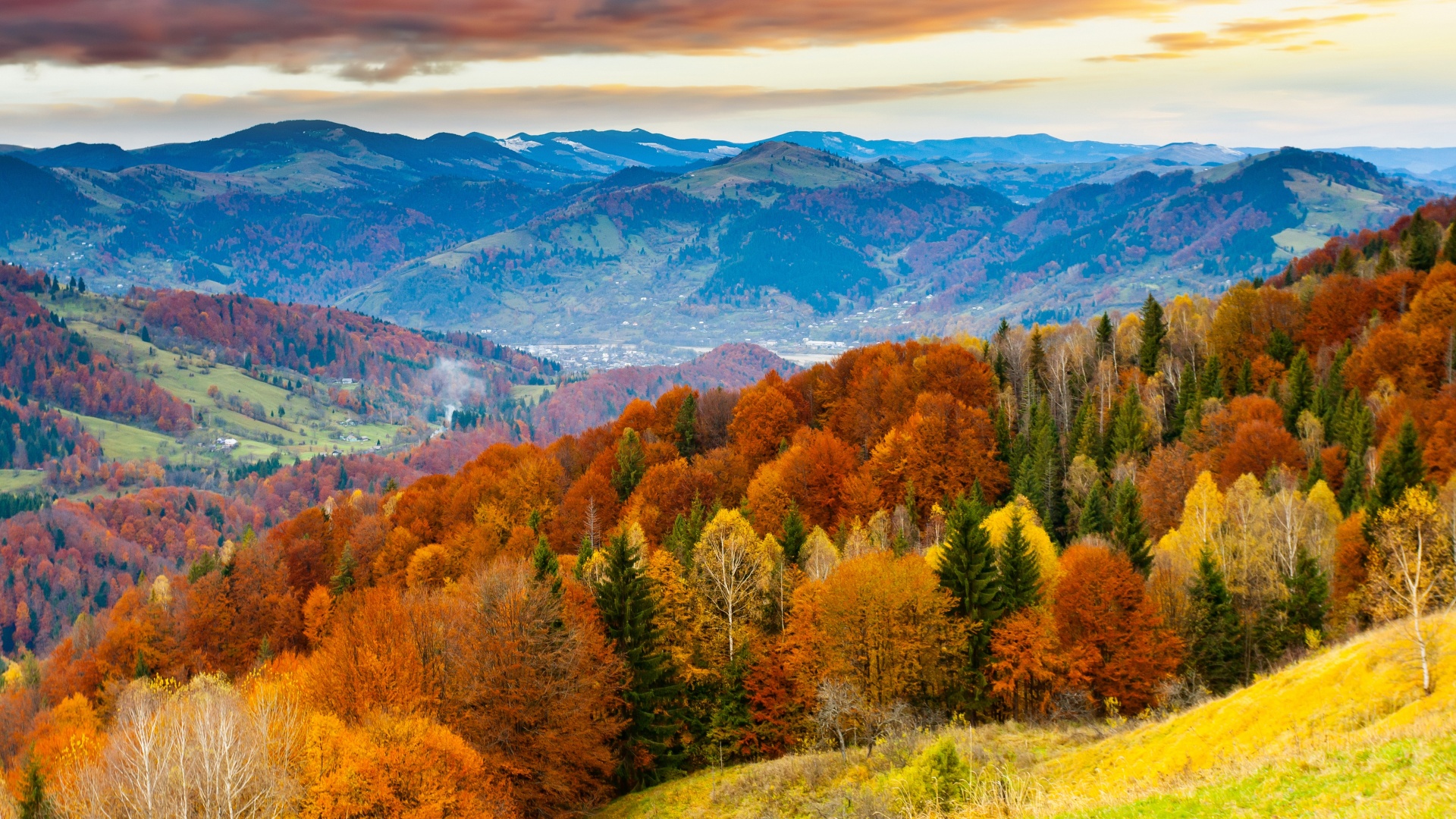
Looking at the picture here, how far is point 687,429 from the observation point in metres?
129

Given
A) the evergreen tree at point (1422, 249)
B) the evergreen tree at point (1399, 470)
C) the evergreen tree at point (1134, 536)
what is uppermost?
the evergreen tree at point (1422, 249)

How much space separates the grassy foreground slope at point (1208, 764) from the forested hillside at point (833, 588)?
1164 millimetres

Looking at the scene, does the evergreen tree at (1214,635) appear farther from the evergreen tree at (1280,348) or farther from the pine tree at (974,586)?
the evergreen tree at (1280,348)

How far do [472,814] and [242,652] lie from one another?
241 ft

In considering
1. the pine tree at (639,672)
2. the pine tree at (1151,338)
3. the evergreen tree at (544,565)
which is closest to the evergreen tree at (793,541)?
the pine tree at (639,672)

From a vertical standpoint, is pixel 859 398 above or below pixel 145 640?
above

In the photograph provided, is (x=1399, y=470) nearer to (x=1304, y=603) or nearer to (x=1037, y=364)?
(x=1304, y=603)

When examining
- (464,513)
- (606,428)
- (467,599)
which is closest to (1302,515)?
(467,599)

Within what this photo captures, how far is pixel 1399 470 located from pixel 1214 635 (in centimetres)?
2680

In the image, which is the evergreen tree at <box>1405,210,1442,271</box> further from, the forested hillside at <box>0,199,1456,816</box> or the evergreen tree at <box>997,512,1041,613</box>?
the evergreen tree at <box>997,512,1041,613</box>

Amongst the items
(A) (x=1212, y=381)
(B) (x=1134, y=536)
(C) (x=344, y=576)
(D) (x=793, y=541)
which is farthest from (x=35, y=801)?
(A) (x=1212, y=381)

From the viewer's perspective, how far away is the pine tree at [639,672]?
5747 cm

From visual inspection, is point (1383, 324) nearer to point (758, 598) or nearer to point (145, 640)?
point (758, 598)

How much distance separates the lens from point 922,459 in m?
97.9
